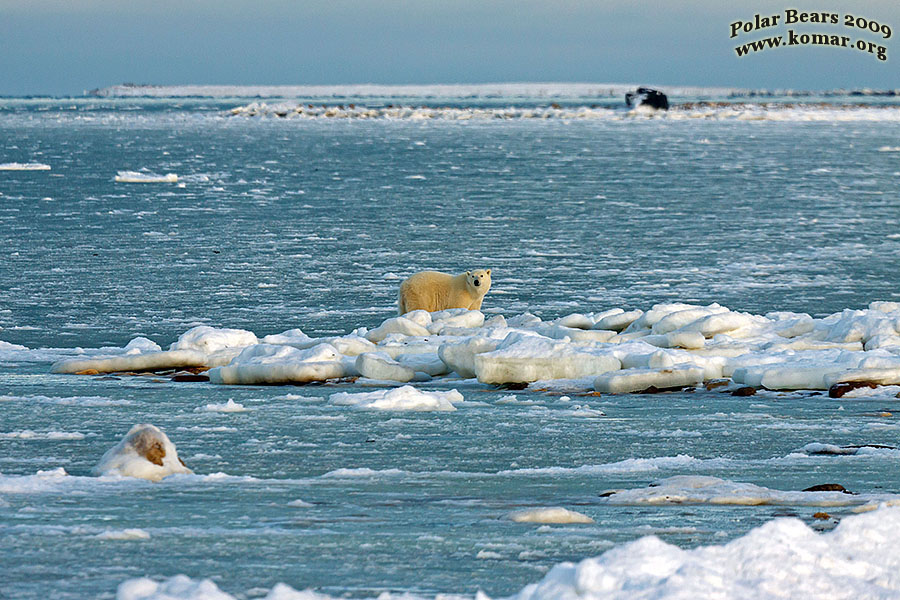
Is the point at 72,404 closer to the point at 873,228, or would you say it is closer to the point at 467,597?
the point at 467,597

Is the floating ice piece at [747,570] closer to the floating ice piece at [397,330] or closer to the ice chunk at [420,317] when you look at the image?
the floating ice piece at [397,330]

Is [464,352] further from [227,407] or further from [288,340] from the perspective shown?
[227,407]

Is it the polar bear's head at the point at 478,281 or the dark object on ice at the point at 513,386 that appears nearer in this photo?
the dark object on ice at the point at 513,386

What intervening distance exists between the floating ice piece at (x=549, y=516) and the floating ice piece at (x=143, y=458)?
4.63 ft

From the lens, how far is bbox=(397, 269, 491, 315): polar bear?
1057 cm

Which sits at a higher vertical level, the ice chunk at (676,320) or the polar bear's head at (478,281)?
the polar bear's head at (478,281)

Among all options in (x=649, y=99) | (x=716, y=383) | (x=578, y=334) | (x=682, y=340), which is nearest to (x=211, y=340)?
(x=578, y=334)

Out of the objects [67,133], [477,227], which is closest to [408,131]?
[67,133]

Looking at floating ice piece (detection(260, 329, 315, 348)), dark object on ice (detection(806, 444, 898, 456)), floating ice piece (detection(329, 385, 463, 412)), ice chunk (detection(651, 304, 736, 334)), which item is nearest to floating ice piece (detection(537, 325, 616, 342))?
ice chunk (detection(651, 304, 736, 334))

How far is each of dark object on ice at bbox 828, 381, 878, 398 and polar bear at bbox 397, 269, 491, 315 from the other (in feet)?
12.1

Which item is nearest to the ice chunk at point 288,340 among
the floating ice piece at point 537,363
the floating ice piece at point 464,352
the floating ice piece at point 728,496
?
the floating ice piece at point 464,352

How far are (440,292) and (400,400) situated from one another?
3.89 m

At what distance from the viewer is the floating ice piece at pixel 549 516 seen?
175 inches

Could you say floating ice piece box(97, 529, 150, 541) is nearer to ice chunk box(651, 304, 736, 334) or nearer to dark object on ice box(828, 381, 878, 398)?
dark object on ice box(828, 381, 878, 398)
